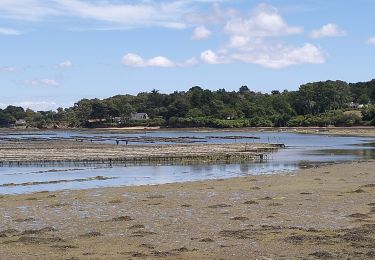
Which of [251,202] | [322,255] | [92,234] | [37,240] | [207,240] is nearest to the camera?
[322,255]

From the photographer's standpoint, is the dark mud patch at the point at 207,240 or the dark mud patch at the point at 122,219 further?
the dark mud patch at the point at 122,219

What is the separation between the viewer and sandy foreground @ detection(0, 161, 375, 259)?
15.5 m

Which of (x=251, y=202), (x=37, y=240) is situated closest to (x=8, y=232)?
(x=37, y=240)

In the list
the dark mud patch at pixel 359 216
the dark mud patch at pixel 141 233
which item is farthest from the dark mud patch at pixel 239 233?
the dark mud patch at pixel 359 216

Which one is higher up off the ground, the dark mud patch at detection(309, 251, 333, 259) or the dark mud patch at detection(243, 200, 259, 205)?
the dark mud patch at detection(309, 251, 333, 259)

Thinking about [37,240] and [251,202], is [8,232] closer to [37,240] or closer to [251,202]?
[37,240]

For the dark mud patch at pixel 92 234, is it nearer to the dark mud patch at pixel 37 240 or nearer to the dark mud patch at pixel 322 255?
the dark mud patch at pixel 37 240

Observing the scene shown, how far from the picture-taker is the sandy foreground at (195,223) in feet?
50.9

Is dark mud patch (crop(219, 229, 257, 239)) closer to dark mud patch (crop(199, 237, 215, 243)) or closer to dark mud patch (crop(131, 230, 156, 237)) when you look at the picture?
dark mud patch (crop(199, 237, 215, 243))

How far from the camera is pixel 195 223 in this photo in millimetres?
20047

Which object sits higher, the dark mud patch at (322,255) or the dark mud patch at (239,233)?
the dark mud patch at (322,255)

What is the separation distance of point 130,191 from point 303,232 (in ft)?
49.0

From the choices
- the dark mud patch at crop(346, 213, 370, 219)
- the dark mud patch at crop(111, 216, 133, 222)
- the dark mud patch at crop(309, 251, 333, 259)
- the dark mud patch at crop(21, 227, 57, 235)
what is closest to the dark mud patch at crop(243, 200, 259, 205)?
the dark mud patch at crop(346, 213, 370, 219)

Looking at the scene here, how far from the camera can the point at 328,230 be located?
59.6ft
